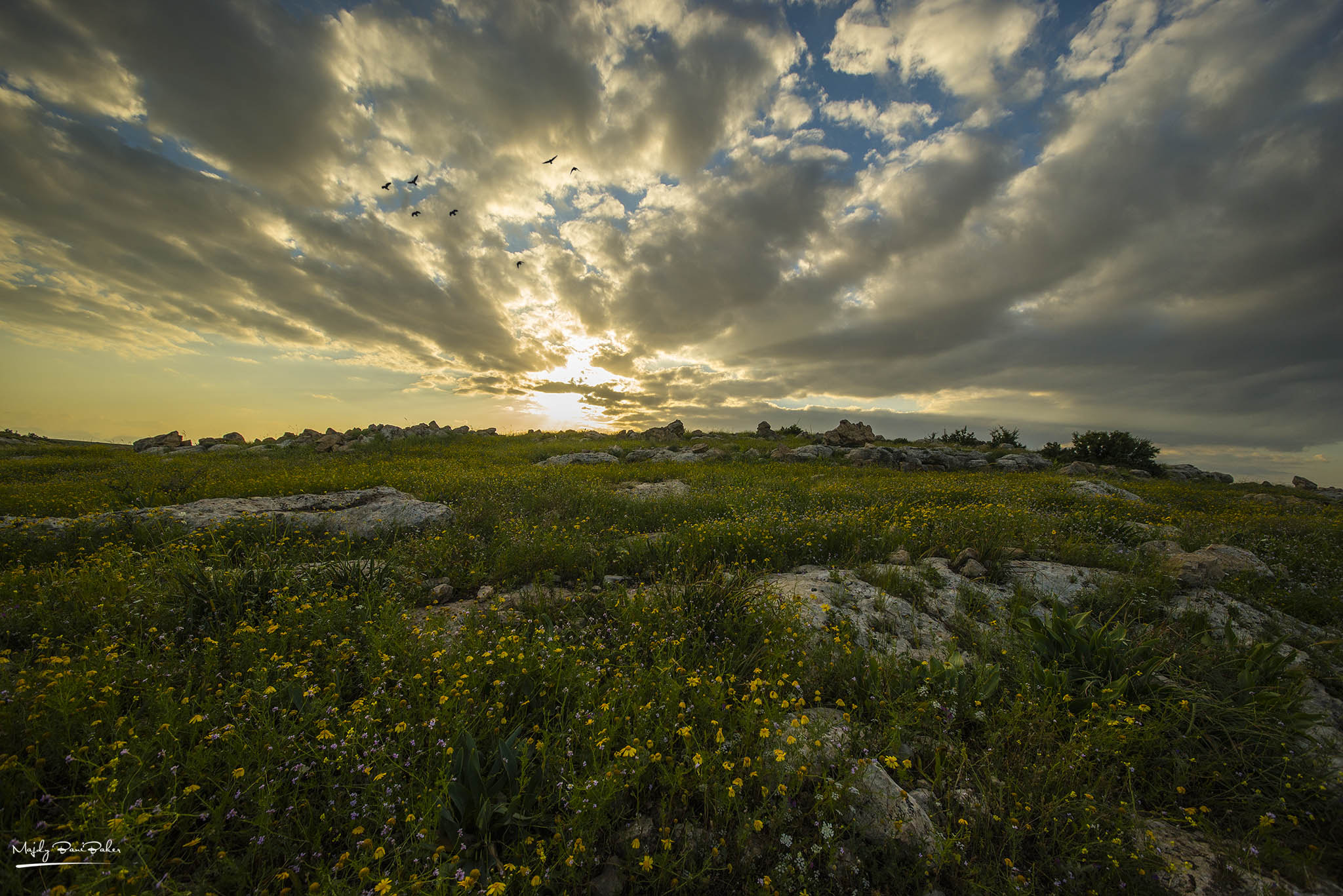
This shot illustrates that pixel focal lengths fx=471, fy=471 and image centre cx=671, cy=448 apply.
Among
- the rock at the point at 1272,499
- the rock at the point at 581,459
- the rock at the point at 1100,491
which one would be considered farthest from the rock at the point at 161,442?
the rock at the point at 1272,499

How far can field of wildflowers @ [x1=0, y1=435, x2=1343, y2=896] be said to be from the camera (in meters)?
2.54

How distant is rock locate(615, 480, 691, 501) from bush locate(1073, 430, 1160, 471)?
23.3m

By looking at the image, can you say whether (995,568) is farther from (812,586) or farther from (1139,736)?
(1139,736)

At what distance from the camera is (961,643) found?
501 cm

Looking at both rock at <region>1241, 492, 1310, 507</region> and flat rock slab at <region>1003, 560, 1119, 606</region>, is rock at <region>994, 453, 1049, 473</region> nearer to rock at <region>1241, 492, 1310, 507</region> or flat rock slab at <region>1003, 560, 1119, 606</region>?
rock at <region>1241, 492, 1310, 507</region>

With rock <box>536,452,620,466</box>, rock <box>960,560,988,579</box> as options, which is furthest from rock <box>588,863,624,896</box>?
rock <box>536,452,620,466</box>

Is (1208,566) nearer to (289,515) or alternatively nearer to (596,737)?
(596,737)

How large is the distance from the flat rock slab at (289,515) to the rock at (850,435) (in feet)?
77.5

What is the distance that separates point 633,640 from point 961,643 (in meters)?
3.51

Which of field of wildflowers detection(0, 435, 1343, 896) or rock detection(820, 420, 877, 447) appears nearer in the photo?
field of wildflowers detection(0, 435, 1343, 896)

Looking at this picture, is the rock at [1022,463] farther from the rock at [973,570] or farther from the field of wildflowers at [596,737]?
the rock at [973,570]

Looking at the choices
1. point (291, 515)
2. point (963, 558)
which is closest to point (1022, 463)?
point (963, 558)

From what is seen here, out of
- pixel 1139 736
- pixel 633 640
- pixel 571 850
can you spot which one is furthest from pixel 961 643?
pixel 571 850

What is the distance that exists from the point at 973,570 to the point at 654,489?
316 inches
